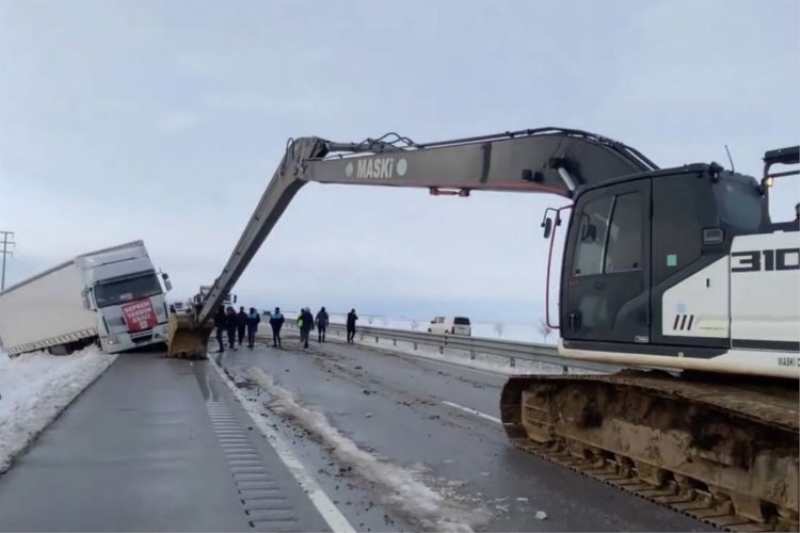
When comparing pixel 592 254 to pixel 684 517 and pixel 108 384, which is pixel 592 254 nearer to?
pixel 684 517

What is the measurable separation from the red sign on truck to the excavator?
19754mm

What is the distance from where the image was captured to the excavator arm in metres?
9.21

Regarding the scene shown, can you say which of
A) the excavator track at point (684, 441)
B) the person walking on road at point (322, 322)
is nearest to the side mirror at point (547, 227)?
the excavator track at point (684, 441)

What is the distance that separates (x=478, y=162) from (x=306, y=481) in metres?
5.31

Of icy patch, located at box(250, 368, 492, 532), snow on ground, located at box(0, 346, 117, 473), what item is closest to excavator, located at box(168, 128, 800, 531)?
icy patch, located at box(250, 368, 492, 532)

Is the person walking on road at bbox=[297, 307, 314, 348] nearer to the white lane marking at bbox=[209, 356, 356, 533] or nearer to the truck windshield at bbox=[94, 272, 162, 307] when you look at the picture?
the truck windshield at bbox=[94, 272, 162, 307]

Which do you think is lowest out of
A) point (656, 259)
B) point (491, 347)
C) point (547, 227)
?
point (491, 347)

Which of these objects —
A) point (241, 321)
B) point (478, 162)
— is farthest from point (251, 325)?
point (478, 162)

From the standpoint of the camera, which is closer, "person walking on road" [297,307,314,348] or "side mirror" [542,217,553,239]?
"side mirror" [542,217,553,239]

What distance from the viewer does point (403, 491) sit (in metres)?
7.31

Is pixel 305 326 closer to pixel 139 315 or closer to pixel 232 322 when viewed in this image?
pixel 232 322

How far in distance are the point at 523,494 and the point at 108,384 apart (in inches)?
475

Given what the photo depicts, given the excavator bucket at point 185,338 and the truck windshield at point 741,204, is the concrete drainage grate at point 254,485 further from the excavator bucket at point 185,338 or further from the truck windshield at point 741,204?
the excavator bucket at point 185,338

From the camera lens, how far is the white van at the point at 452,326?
38.3 m
